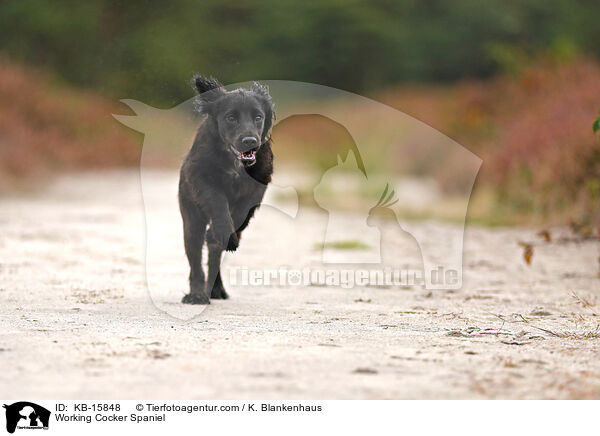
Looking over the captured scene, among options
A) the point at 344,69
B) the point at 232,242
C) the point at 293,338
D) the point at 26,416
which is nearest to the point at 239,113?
the point at 232,242

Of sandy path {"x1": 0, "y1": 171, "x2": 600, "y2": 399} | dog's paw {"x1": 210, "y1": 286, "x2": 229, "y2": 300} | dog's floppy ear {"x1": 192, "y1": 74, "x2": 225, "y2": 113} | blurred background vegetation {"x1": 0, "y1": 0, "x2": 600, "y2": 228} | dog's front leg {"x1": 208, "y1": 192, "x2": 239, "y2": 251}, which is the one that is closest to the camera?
sandy path {"x1": 0, "y1": 171, "x2": 600, "y2": 399}

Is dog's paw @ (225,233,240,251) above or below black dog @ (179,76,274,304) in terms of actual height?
below

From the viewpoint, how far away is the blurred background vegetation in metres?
9.76

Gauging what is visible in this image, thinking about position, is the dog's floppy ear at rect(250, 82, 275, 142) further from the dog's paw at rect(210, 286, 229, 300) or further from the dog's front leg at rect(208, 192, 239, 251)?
the dog's paw at rect(210, 286, 229, 300)

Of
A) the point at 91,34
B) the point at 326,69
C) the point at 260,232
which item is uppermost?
the point at 326,69

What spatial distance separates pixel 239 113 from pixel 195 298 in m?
1.14

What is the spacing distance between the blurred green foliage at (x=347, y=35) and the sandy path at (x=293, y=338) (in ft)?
52.4

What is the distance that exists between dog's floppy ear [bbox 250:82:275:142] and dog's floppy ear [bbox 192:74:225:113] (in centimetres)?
21

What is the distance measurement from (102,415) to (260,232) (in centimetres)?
694

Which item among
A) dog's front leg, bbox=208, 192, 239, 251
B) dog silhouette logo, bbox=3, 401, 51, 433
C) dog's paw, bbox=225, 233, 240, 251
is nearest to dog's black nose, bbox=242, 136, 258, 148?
dog's front leg, bbox=208, 192, 239, 251

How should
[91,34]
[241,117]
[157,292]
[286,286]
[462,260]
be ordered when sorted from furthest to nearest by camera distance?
[91,34] < [462,260] < [286,286] < [157,292] < [241,117]

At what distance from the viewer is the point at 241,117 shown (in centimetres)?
523

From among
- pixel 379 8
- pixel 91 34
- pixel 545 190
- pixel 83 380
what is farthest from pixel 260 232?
pixel 379 8

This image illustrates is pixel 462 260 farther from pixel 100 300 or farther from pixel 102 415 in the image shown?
pixel 102 415
